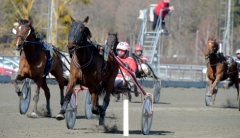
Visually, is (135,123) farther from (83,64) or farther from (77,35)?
(77,35)

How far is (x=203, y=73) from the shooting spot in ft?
120

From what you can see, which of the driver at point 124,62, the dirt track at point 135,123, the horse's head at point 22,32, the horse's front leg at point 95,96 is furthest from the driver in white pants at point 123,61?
the horse's head at point 22,32

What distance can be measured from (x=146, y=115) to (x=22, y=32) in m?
3.84

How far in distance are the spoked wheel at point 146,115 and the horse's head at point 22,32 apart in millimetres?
3376

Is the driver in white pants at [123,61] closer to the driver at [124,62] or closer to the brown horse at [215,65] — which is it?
the driver at [124,62]

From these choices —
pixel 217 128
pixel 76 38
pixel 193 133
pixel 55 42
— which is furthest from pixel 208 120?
pixel 55 42

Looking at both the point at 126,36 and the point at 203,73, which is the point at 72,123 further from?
the point at 126,36

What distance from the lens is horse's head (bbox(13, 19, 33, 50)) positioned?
1482cm

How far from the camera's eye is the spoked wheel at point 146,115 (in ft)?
41.5

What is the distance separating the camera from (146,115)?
42.3 feet

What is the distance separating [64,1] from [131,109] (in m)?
24.0

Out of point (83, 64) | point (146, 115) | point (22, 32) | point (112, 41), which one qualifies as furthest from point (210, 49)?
point (83, 64)

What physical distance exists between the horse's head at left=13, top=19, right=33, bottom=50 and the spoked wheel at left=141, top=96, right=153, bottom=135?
3.38 m

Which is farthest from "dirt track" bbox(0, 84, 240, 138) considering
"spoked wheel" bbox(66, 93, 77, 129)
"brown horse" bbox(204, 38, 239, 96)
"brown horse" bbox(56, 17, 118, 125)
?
"brown horse" bbox(204, 38, 239, 96)
